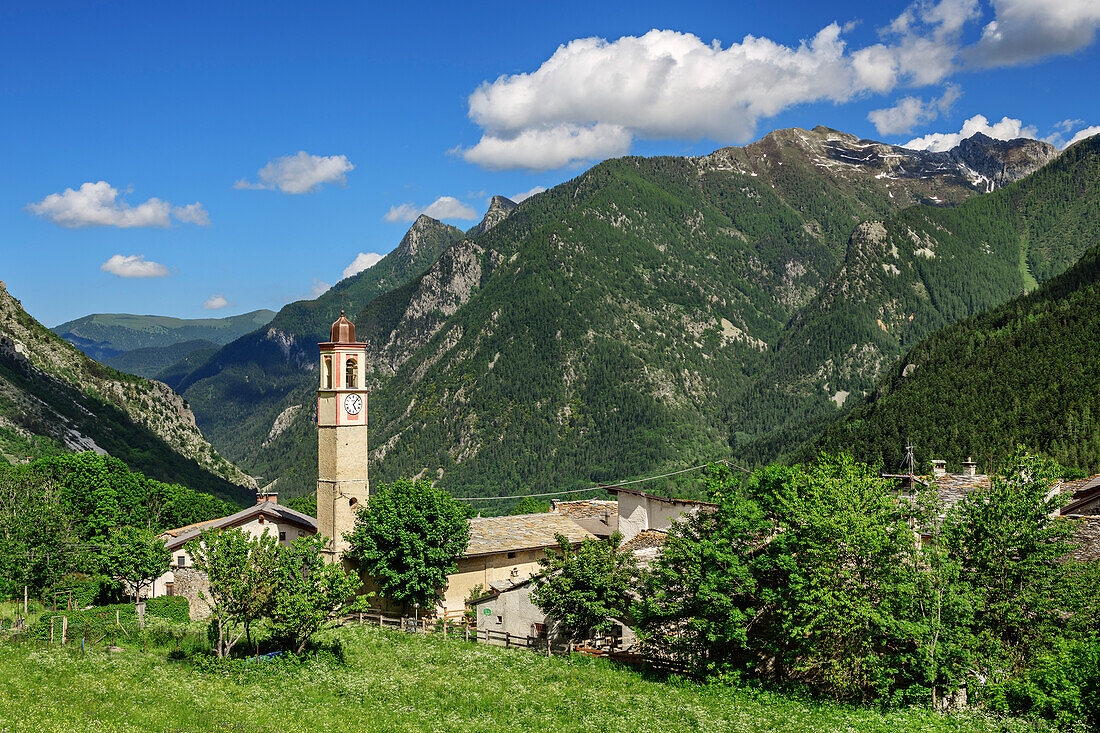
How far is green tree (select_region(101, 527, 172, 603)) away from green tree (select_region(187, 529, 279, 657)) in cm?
1970

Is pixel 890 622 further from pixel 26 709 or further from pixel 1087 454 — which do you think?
pixel 1087 454

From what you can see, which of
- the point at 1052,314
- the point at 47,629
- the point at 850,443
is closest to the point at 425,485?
the point at 47,629

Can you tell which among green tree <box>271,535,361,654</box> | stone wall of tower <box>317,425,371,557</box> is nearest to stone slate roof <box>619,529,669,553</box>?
stone wall of tower <box>317,425,371,557</box>

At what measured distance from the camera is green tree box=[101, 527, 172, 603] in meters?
53.6

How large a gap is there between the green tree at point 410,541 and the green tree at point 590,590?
955 cm

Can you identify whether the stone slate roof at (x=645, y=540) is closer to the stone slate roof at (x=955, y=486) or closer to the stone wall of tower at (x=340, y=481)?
the stone slate roof at (x=955, y=486)

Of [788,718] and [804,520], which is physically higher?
[804,520]

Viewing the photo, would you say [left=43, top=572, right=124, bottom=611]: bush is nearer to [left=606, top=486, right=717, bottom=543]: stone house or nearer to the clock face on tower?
the clock face on tower

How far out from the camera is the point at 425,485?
52.4m

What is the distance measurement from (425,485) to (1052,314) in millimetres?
167666

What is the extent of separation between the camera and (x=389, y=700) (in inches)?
1266

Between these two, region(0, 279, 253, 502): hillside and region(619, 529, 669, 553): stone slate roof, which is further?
region(0, 279, 253, 502): hillside

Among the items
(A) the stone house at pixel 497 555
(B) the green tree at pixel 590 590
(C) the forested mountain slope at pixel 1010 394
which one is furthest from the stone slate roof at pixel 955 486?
(C) the forested mountain slope at pixel 1010 394

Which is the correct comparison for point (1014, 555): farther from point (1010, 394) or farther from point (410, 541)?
point (1010, 394)
